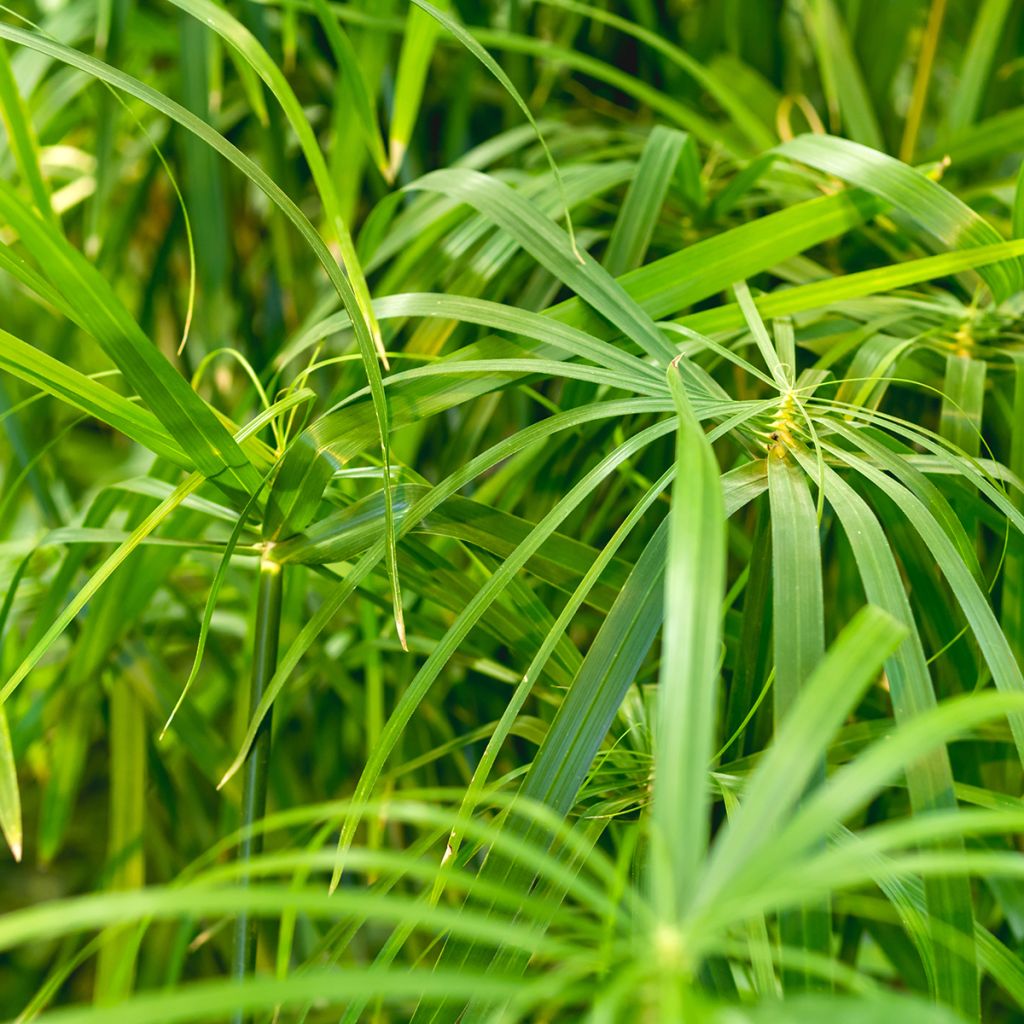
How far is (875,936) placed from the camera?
0.60 m

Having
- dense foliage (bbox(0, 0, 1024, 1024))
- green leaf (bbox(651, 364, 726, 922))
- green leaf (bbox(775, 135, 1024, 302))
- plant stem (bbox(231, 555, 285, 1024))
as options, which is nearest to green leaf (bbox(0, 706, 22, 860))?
dense foliage (bbox(0, 0, 1024, 1024))

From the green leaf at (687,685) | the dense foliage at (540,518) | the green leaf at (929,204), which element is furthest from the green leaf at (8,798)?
the green leaf at (929,204)

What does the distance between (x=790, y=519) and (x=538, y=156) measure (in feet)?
1.69

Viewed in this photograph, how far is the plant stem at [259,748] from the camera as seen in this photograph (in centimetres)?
43

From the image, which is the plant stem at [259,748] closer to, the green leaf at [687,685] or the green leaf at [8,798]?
the green leaf at [8,798]

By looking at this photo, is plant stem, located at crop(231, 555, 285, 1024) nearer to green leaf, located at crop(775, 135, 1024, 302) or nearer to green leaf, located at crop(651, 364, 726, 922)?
green leaf, located at crop(651, 364, 726, 922)

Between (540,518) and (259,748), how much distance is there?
232mm

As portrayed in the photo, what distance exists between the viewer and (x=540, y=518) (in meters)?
0.60

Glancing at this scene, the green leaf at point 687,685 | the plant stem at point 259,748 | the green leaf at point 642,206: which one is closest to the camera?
the green leaf at point 687,685

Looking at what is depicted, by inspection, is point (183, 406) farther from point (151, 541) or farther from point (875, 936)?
point (875, 936)

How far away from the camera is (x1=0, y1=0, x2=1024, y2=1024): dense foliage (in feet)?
0.75

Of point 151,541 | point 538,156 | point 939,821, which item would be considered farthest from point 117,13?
point 939,821

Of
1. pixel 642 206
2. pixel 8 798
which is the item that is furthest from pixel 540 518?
pixel 8 798

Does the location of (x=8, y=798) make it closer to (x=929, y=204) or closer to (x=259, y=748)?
(x=259, y=748)
